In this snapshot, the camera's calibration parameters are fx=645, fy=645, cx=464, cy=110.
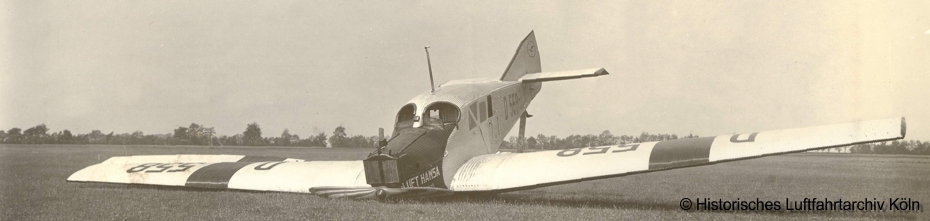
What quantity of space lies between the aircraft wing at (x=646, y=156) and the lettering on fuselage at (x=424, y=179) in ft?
1.31

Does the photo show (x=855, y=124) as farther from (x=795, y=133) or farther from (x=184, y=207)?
(x=184, y=207)

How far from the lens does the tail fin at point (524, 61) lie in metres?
14.9

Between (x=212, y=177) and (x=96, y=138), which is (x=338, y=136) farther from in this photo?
(x=96, y=138)

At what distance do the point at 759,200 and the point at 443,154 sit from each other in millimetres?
5550

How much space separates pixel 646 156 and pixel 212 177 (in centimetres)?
763

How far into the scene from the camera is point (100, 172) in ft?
40.8

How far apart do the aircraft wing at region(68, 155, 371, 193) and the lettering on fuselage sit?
109 centimetres

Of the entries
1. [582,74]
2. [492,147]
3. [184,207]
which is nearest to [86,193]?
[184,207]

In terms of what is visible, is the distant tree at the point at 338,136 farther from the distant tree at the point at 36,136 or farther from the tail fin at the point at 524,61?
the distant tree at the point at 36,136

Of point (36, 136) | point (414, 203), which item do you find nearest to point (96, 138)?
point (36, 136)

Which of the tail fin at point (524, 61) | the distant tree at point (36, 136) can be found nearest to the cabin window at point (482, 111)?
the tail fin at point (524, 61)

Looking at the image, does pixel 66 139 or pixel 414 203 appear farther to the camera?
pixel 66 139

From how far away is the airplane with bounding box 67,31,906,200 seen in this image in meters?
8.41

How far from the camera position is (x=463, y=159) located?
35.8 feet
